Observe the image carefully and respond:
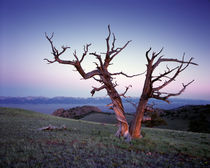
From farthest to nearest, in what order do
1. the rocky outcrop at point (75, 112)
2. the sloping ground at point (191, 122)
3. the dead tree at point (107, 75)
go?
the rocky outcrop at point (75, 112) < the sloping ground at point (191, 122) < the dead tree at point (107, 75)

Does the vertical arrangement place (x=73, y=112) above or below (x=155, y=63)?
below

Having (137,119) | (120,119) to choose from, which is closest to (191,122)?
(137,119)

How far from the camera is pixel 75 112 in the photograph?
178 feet

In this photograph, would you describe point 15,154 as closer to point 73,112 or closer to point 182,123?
point 182,123

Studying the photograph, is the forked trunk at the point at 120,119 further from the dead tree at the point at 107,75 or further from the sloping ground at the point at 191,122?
the sloping ground at the point at 191,122

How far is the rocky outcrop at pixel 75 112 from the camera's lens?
5002cm

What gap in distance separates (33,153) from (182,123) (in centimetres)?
3644

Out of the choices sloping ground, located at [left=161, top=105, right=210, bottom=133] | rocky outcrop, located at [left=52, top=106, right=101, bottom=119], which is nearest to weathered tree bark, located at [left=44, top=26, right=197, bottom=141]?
sloping ground, located at [left=161, top=105, right=210, bottom=133]

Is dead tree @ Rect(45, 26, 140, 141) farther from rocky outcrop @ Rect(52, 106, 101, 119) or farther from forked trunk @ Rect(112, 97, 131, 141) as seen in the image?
rocky outcrop @ Rect(52, 106, 101, 119)

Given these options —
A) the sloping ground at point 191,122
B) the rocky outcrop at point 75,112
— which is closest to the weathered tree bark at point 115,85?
the sloping ground at point 191,122

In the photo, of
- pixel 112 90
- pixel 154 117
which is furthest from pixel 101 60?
pixel 154 117

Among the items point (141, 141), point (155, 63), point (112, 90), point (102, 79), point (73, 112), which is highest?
point (155, 63)

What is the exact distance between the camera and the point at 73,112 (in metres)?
54.0

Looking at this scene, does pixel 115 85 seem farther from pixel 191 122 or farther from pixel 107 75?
pixel 191 122
